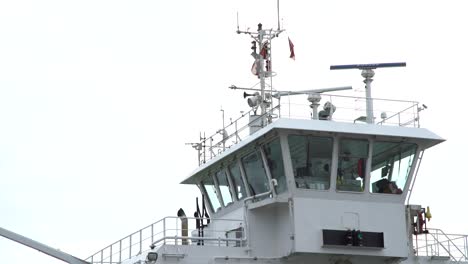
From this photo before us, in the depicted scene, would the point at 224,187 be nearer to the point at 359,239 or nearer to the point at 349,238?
the point at 349,238

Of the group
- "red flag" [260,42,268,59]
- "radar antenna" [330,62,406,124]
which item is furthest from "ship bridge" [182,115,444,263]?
"red flag" [260,42,268,59]

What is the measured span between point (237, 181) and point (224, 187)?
1136 millimetres

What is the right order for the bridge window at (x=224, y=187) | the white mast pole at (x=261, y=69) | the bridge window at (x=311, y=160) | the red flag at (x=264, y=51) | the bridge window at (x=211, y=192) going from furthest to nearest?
the bridge window at (x=211, y=192) < the red flag at (x=264, y=51) < the bridge window at (x=224, y=187) < the white mast pole at (x=261, y=69) < the bridge window at (x=311, y=160)

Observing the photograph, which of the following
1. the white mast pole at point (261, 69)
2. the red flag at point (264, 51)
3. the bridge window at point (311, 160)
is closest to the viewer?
the bridge window at point (311, 160)

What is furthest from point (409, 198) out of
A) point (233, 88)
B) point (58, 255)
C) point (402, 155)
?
point (58, 255)

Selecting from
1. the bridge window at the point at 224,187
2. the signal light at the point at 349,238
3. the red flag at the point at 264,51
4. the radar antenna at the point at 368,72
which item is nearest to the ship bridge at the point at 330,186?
the signal light at the point at 349,238

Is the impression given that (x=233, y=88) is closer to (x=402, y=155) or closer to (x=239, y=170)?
(x=239, y=170)

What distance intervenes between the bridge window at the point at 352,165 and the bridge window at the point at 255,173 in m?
2.21

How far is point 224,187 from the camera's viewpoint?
34688 mm

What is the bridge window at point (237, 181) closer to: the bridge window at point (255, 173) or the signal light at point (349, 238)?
the bridge window at point (255, 173)

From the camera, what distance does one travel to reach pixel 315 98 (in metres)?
32.3

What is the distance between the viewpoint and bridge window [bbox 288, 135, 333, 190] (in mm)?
30984

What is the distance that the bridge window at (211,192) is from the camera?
1399 inches

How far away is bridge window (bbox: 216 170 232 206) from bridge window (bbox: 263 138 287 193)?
3152 millimetres
